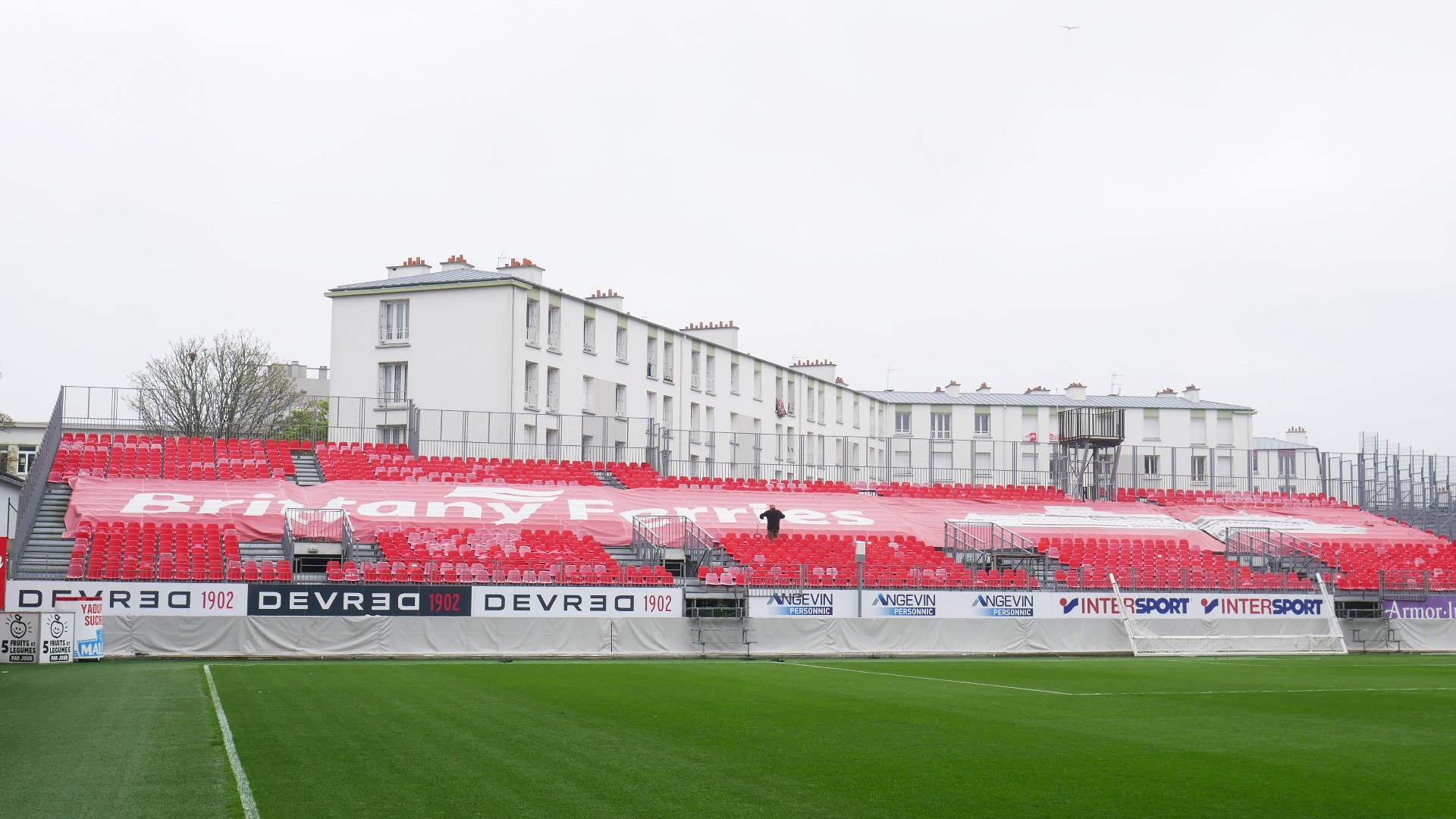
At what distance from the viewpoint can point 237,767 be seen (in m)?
11.1

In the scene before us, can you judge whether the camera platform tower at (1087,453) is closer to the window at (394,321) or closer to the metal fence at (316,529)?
the window at (394,321)

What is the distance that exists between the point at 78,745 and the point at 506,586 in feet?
59.0

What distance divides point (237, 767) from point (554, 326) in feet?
149

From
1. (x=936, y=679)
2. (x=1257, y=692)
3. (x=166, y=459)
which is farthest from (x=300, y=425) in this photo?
(x=1257, y=692)

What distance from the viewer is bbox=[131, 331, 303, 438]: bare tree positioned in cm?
6575

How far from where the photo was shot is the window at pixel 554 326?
182 feet

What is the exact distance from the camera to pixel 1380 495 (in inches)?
2192

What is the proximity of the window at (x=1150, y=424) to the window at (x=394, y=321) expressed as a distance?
162ft

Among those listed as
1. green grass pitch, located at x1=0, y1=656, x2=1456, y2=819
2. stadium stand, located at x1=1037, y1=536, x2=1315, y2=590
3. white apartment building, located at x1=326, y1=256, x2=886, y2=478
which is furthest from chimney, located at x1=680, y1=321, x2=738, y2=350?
green grass pitch, located at x1=0, y1=656, x2=1456, y2=819

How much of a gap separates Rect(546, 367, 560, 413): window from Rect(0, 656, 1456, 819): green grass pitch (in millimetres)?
33540

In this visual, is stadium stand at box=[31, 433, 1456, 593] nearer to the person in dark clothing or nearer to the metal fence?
the person in dark clothing

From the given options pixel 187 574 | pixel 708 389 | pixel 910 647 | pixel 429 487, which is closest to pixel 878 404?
pixel 708 389

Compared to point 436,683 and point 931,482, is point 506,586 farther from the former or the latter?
point 931,482

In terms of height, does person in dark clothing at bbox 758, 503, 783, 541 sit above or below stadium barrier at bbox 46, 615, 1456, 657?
above
